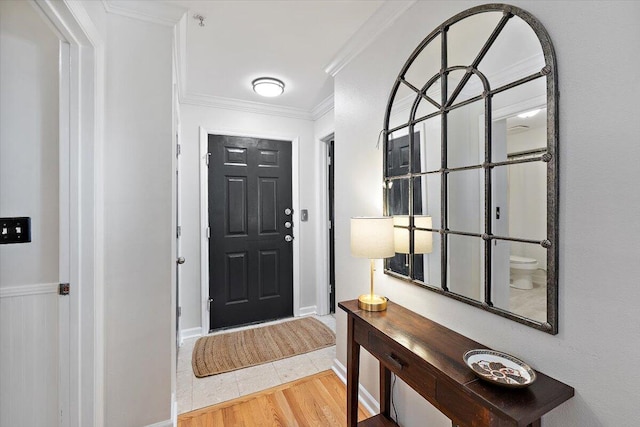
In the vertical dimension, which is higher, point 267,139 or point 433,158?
point 267,139

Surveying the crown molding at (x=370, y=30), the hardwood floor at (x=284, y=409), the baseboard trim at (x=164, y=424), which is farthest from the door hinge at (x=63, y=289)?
the crown molding at (x=370, y=30)

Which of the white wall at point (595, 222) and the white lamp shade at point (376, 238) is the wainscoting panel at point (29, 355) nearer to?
the white lamp shade at point (376, 238)

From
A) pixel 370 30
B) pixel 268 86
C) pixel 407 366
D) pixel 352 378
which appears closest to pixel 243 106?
pixel 268 86

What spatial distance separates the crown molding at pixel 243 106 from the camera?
275 centimetres

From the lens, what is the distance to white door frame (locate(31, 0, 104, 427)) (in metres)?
1.27

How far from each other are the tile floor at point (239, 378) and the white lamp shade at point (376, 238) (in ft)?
4.35

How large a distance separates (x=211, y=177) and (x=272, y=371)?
186 centimetres

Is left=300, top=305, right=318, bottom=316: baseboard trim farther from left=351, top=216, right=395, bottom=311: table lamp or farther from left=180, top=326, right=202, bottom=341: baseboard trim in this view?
left=351, top=216, right=395, bottom=311: table lamp

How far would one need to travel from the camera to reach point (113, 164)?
1484 millimetres

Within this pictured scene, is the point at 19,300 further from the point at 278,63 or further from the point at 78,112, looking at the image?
the point at 278,63

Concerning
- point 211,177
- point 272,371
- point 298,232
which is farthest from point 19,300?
point 298,232

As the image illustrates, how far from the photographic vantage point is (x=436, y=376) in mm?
971

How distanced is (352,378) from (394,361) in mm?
392

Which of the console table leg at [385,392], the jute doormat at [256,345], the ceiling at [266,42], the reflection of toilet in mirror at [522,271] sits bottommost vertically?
the jute doormat at [256,345]
